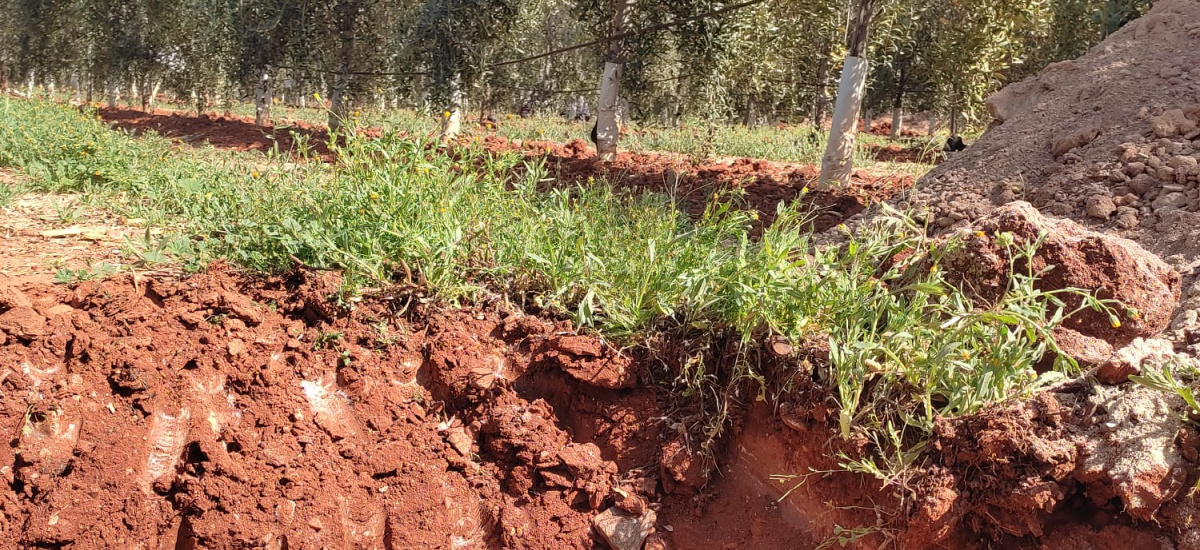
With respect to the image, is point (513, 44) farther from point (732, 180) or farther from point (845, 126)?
point (845, 126)

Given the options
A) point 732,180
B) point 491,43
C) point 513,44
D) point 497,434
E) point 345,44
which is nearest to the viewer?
point 497,434

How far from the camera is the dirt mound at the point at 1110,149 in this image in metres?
3.63

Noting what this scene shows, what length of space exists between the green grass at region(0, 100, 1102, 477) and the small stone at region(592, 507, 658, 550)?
0.41 m

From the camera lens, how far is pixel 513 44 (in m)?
12.8

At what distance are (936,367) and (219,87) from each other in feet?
62.5

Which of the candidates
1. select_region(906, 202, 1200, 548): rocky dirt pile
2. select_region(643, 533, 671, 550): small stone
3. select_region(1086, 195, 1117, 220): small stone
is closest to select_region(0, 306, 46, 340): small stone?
select_region(643, 533, 671, 550): small stone

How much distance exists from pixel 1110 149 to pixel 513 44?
33.0 feet

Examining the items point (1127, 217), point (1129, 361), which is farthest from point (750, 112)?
point (1129, 361)

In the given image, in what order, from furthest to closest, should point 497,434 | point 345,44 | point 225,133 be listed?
1. point 345,44
2. point 225,133
3. point 497,434

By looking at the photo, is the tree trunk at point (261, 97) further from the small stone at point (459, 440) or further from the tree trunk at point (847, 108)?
the small stone at point (459, 440)

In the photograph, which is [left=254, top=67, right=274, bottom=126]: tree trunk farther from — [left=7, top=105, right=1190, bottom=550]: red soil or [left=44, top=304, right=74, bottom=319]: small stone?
[left=7, top=105, right=1190, bottom=550]: red soil

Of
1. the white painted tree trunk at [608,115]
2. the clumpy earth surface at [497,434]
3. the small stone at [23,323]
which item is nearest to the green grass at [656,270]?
the clumpy earth surface at [497,434]

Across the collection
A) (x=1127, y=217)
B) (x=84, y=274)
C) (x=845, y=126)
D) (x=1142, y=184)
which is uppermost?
(x=845, y=126)

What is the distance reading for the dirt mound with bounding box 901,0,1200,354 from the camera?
363 centimetres
